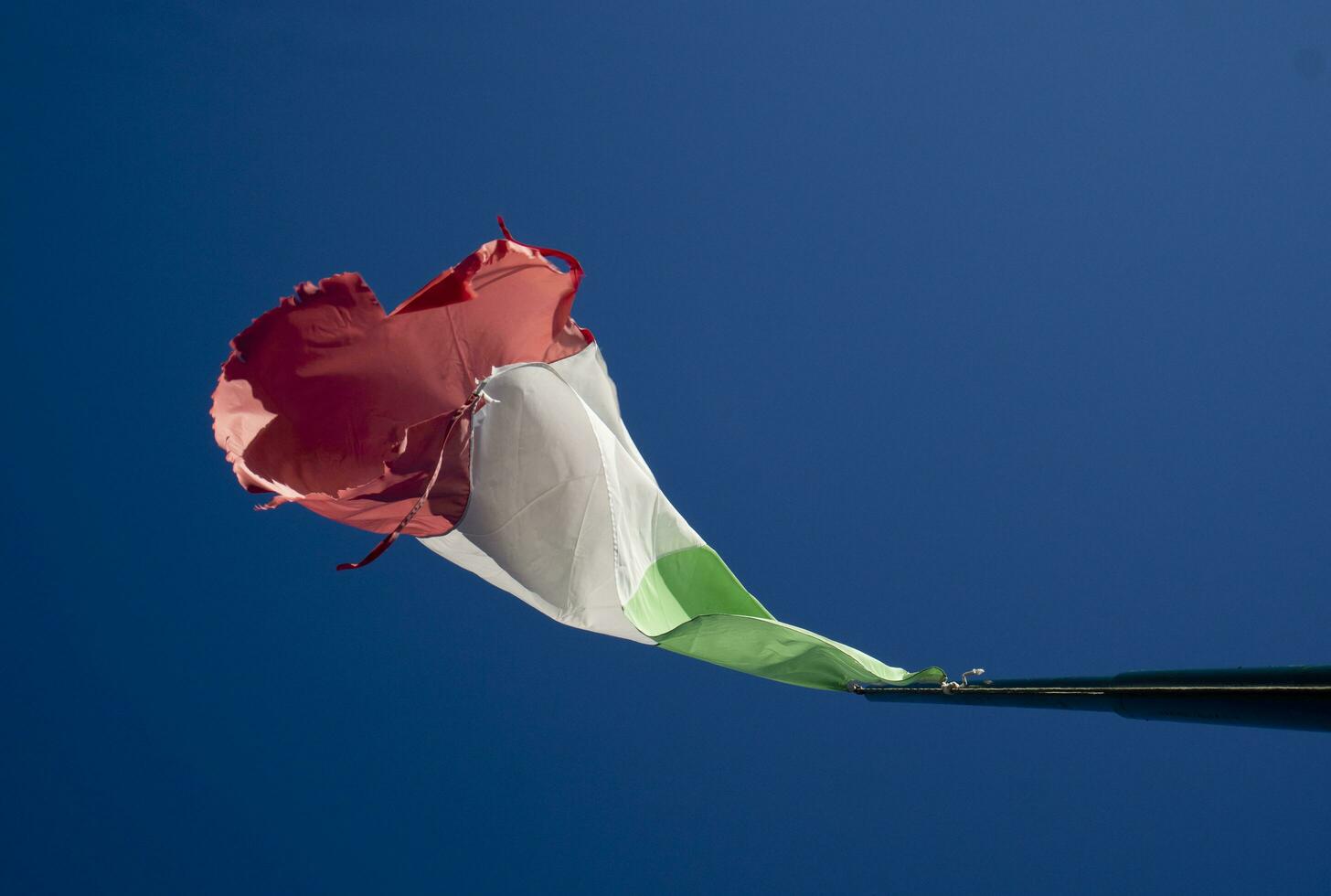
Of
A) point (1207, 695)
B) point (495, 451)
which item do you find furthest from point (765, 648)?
point (1207, 695)

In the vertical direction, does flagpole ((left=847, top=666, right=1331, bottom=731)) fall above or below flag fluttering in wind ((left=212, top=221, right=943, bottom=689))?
below

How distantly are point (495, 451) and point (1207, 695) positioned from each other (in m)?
2.52

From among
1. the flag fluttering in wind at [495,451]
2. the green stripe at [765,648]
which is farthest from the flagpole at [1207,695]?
the flag fluttering in wind at [495,451]

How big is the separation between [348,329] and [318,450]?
1.23ft

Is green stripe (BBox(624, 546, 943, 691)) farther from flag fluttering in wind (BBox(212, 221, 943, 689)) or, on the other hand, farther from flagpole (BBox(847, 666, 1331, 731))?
flagpole (BBox(847, 666, 1331, 731))

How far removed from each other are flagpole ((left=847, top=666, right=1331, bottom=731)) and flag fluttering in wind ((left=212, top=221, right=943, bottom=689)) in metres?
1.36

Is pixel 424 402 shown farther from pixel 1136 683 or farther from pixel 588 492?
pixel 1136 683

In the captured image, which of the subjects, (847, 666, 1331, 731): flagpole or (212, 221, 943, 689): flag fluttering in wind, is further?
(212, 221, 943, 689): flag fluttering in wind

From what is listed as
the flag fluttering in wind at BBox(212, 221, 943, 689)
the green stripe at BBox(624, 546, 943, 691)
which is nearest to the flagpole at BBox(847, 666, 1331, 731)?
the green stripe at BBox(624, 546, 943, 691)

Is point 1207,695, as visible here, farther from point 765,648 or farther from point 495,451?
point 495,451

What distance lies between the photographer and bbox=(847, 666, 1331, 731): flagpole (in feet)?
4.16

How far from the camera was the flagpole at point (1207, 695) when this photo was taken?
1.27m

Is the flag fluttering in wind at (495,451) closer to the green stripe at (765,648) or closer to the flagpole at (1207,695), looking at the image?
the green stripe at (765,648)

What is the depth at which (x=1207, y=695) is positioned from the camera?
56.8 inches
